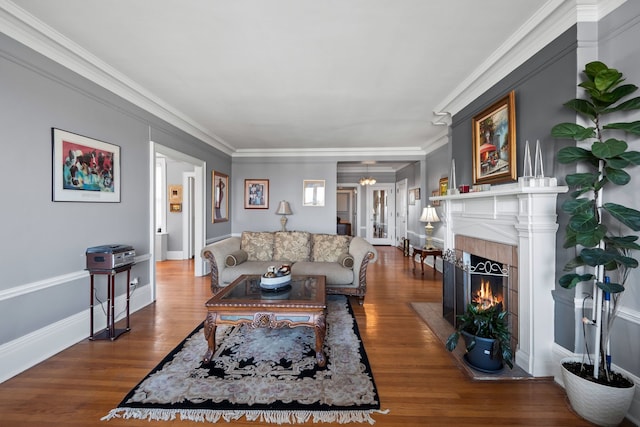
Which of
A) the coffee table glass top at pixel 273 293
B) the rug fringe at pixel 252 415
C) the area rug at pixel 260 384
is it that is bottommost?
the rug fringe at pixel 252 415

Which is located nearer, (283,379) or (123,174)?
(283,379)

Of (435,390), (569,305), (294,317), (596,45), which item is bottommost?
(435,390)

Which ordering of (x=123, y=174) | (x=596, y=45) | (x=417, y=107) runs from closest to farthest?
1. (x=596, y=45)
2. (x=123, y=174)
3. (x=417, y=107)

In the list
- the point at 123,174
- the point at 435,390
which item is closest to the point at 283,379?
the point at 435,390

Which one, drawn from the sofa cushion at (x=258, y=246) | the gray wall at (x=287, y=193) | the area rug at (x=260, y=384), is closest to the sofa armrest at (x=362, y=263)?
the area rug at (x=260, y=384)

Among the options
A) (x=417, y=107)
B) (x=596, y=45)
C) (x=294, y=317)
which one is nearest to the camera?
(x=596, y=45)

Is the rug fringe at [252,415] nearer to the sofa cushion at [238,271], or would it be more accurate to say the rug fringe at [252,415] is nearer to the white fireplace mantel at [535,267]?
the white fireplace mantel at [535,267]

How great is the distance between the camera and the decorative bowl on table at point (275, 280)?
A: 8.75 feet

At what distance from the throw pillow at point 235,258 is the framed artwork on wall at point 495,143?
323 centimetres

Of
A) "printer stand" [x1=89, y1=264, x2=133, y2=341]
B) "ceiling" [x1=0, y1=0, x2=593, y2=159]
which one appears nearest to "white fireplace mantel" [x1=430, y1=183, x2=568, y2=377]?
"ceiling" [x1=0, y1=0, x2=593, y2=159]

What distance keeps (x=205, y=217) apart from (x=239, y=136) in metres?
1.69

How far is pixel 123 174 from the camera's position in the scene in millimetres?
3225

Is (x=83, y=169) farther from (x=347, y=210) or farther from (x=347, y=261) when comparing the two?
(x=347, y=210)

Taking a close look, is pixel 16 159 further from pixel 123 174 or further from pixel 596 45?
pixel 596 45
